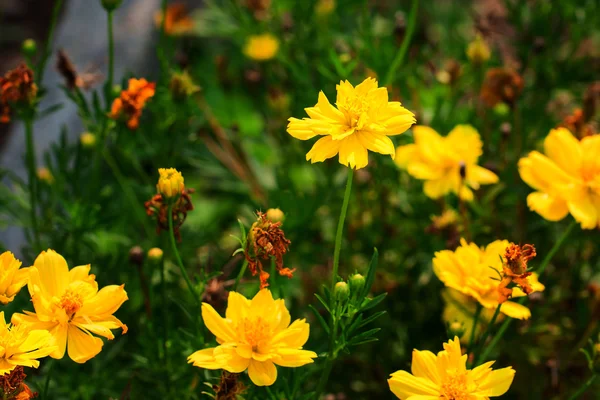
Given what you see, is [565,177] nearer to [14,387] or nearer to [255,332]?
[255,332]

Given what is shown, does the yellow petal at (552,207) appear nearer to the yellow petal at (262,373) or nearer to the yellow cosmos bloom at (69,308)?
the yellow petal at (262,373)

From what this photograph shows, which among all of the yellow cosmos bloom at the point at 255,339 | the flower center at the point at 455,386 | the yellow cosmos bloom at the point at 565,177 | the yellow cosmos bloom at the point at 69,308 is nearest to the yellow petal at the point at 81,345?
the yellow cosmos bloom at the point at 69,308

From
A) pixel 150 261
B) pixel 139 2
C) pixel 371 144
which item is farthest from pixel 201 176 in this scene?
Result: pixel 371 144

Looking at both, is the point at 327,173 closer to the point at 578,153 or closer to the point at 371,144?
the point at 578,153

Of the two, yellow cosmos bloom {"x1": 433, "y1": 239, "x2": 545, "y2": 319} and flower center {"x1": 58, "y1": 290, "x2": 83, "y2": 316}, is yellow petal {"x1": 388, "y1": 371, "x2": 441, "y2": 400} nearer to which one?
yellow cosmos bloom {"x1": 433, "y1": 239, "x2": 545, "y2": 319}

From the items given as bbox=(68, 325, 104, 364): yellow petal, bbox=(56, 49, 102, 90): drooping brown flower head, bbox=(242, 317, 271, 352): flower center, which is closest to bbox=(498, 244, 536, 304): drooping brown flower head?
bbox=(242, 317, 271, 352): flower center

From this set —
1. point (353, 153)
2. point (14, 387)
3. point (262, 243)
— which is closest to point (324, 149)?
point (353, 153)
